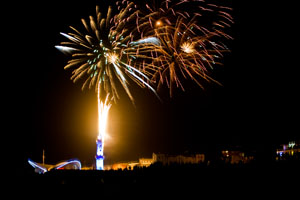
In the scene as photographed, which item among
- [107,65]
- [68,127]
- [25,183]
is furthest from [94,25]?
[68,127]

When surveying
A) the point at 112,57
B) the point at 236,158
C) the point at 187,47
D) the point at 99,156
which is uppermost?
the point at 112,57

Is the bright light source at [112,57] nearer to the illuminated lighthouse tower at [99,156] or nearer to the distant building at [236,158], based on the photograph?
the distant building at [236,158]

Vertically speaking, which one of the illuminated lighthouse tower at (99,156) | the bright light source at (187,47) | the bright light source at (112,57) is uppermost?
the bright light source at (112,57)

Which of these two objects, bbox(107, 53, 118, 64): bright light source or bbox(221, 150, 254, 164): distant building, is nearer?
bbox(221, 150, 254, 164): distant building

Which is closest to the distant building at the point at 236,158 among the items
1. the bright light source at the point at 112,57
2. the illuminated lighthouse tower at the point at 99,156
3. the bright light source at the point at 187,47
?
the bright light source at the point at 187,47

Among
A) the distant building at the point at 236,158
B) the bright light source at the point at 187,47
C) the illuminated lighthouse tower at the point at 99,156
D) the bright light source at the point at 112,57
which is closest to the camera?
the distant building at the point at 236,158

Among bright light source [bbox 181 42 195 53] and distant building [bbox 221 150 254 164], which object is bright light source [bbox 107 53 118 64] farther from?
distant building [bbox 221 150 254 164]

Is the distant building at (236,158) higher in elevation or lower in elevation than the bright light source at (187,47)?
lower

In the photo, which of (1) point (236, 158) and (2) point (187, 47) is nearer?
(2) point (187, 47)

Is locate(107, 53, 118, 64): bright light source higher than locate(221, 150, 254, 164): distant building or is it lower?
higher

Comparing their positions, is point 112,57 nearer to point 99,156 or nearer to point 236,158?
point 236,158

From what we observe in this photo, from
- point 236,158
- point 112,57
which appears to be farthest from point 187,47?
point 236,158

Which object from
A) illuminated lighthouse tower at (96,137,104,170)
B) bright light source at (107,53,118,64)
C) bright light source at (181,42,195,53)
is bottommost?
illuminated lighthouse tower at (96,137,104,170)

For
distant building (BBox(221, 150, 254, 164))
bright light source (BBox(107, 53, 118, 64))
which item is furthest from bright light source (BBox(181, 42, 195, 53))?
distant building (BBox(221, 150, 254, 164))
